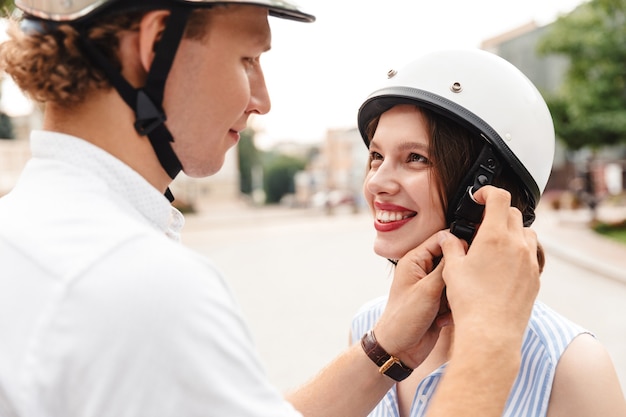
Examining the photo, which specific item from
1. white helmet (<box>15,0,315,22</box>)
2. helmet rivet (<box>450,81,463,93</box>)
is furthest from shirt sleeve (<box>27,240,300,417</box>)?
helmet rivet (<box>450,81,463,93</box>)

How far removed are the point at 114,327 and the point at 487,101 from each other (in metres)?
1.62

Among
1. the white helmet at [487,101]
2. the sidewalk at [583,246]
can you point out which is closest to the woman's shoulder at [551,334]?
the white helmet at [487,101]

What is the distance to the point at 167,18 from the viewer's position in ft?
4.22

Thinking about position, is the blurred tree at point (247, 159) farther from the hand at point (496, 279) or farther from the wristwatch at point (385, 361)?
the hand at point (496, 279)

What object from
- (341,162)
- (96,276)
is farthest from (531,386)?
(341,162)

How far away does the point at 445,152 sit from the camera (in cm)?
223

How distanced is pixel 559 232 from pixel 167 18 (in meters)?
19.9

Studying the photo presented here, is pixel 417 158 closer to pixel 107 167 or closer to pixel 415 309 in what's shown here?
pixel 415 309

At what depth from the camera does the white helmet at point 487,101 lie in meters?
2.20

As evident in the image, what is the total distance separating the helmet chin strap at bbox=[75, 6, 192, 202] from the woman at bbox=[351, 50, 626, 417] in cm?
109

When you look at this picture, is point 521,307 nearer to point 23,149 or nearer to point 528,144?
point 528,144

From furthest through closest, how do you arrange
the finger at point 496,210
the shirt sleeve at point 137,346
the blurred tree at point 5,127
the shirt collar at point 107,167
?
1. the blurred tree at point 5,127
2. the finger at point 496,210
3. the shirt collar at point 107,167
4. the shirt sleeve at point 137,346

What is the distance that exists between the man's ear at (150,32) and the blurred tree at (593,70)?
18387 millimetres

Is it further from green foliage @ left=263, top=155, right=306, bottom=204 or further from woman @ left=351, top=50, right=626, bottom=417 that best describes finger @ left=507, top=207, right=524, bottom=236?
green foliage @ left=263, top=155, right=306, bottom=204
